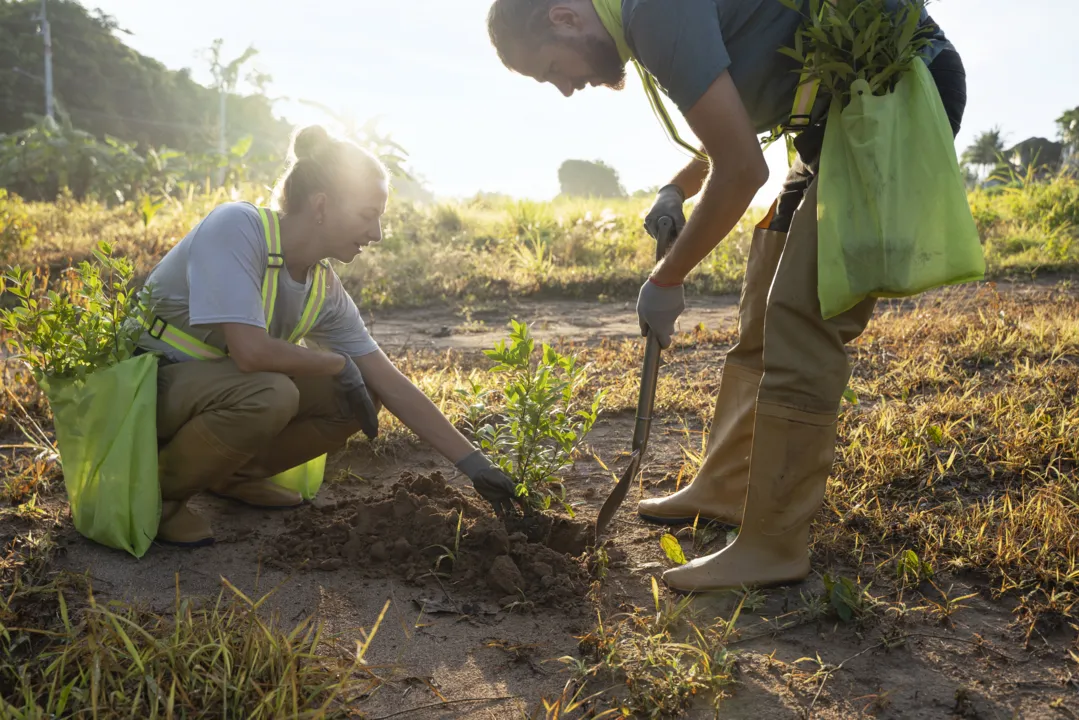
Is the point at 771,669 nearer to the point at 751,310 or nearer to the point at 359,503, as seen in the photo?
the point at 751,310

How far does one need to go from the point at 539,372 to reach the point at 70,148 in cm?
1339

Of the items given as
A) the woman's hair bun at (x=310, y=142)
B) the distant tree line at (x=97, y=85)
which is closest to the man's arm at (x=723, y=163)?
the woman's hair bun at (x=310, y=142)

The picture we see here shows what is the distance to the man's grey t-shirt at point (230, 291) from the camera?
2.40m

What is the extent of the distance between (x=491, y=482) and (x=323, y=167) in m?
1.16

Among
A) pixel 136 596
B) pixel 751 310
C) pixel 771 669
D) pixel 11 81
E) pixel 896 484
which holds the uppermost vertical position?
pixel 11 81

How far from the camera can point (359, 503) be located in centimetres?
279

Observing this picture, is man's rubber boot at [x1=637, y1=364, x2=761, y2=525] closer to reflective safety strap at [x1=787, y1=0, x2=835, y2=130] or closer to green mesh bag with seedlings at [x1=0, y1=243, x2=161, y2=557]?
reflective safety strap at [x1=787, y1=0, x2=835, y2=130]

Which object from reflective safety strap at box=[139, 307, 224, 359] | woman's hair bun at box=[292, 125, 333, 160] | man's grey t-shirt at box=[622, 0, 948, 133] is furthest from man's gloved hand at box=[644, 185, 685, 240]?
reflective safety strap at box=[139, 307, 224, 359]

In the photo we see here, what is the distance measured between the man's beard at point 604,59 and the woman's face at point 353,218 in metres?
0.78

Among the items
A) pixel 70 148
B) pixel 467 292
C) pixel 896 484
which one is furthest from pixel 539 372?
pixel 70 148

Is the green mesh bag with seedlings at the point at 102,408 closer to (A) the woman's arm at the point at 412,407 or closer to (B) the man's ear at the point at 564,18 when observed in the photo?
(A) the woman's arm at the point at 412,407

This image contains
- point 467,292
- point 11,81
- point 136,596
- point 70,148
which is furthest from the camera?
point 11,81

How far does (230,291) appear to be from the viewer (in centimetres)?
240

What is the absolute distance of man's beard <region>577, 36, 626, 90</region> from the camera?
83.1 inches
